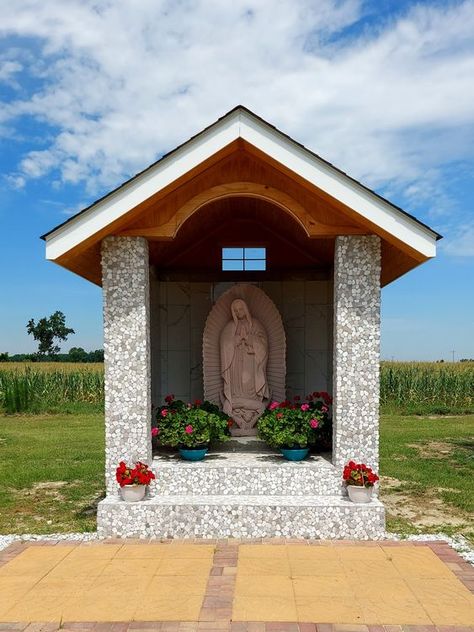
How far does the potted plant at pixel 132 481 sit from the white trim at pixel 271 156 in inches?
94.6

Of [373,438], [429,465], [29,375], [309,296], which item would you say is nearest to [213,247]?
[309,296]

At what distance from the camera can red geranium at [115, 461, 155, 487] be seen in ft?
19.6

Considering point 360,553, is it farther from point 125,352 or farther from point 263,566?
point 125,352

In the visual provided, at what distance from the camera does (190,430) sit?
6.64 meters

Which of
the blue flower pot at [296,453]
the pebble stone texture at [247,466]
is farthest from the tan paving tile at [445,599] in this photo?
the blue flower pot at [296,453]

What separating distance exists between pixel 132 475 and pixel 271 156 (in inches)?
140

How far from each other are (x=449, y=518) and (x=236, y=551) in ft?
9.79

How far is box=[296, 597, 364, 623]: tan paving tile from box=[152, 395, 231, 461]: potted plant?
2525 millimetres

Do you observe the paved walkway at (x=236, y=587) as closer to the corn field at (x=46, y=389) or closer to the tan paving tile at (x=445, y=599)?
the tan paving tile at (x=445, y=599)

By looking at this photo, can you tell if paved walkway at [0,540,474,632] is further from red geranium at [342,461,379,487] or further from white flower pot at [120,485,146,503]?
red geranium at [342,461,379,487]

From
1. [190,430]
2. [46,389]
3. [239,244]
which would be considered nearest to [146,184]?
[190,430]

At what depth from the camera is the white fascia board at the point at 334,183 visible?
19.2 ft

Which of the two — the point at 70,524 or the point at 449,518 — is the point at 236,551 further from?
the point at 449,518

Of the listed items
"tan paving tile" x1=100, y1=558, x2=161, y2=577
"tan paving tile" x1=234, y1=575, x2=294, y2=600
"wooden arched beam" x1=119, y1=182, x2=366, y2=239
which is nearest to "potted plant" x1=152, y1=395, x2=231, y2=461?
"tan paving tile" x1=100, y1=558, x2=161, y2=577
